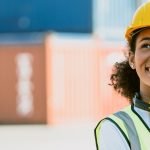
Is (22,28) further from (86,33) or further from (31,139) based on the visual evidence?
(31,139)

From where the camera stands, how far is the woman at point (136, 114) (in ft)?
6.34

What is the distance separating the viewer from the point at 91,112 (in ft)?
51.9

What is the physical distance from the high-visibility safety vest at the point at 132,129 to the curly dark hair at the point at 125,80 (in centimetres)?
41

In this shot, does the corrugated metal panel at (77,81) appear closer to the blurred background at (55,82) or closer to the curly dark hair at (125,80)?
the blurred background at (55,82)

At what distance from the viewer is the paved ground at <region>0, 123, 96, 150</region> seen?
444 inches

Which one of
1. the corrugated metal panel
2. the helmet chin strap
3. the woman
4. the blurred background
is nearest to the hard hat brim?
the woman

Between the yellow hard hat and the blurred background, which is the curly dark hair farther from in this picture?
the blurred background

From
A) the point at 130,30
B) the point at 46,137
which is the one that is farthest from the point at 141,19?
the point at 46,137

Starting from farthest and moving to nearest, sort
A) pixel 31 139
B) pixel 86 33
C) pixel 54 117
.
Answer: pixel 86 33 → pixel 54 117 → pixel 31 139

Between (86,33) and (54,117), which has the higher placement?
(86,33)

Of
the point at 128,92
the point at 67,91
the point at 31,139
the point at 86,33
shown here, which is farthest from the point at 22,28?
the point at 128,92

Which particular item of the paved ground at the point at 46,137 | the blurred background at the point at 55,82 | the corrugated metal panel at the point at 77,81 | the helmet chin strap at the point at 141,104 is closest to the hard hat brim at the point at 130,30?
the helmet chin strap at the point at 141,104

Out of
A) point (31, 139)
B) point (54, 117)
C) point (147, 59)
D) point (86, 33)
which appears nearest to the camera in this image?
point (147, 59)

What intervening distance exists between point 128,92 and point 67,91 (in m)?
13.2
